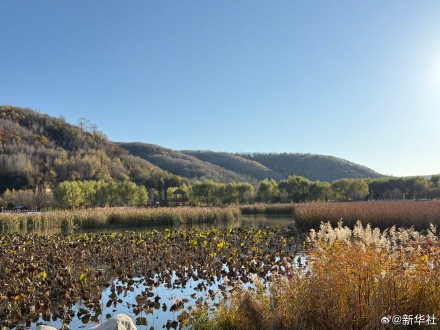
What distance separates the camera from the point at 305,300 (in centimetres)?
508

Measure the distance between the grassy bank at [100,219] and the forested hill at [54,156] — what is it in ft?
150

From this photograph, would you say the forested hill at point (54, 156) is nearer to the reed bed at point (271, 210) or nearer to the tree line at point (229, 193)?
the tree line at point (229, 193)

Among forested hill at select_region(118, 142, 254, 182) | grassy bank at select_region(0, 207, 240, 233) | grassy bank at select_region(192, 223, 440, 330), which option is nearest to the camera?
grassy bank at select_region(192, 223, 440, 330)

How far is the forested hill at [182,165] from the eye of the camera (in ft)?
397

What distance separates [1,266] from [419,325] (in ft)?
33.8

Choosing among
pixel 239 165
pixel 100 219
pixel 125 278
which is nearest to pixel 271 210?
pixel 100 219

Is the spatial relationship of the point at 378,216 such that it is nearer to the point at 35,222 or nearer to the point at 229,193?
the point at 35,222

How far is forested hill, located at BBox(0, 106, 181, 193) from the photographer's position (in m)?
75.2

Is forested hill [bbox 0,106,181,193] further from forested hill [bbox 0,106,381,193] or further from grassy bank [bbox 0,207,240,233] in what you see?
grassy bank [bbox 0,207,240,233]

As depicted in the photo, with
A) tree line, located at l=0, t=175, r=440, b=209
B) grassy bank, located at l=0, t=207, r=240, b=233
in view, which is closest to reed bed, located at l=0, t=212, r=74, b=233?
grassy bank, located at l=0, t=207, r=240, b=233

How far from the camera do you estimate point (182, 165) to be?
127m

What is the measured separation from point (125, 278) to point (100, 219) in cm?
2070

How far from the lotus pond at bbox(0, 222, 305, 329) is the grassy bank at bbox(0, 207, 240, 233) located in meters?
12.9

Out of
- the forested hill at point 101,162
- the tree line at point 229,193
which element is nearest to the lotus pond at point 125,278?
the tree line at point 229,193
